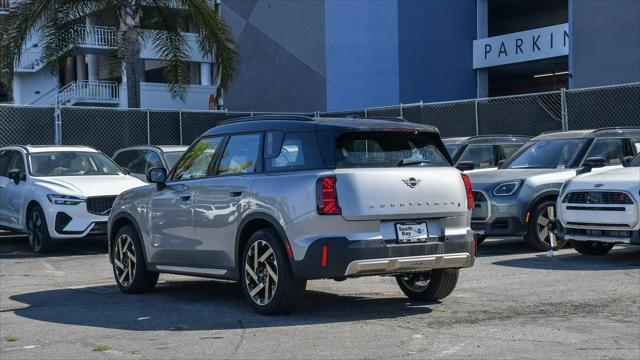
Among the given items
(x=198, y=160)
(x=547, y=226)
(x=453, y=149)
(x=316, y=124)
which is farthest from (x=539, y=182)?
(x=316, y=124)

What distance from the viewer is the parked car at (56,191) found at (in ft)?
47.7

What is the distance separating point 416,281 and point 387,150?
63.6 inches

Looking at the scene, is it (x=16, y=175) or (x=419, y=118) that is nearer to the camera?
(x=16, y=175)

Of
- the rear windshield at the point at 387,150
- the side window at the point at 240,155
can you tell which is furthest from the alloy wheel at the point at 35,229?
the rear windshield at the point at 387,150

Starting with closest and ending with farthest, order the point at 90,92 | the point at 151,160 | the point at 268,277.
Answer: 1. the point at 268,277
2. the point at 151,160
3. the point at 90,92

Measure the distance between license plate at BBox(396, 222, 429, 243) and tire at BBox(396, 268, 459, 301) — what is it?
84 centimetres

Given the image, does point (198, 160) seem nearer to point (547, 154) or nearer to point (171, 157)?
point (547, 154)

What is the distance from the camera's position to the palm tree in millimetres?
22031

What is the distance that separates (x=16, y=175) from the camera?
1541 centimetres

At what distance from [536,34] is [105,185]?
2291 centimetres

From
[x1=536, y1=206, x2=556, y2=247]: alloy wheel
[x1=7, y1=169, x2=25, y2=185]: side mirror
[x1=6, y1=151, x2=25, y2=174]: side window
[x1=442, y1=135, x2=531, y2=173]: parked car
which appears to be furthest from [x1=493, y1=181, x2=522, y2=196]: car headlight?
[x1=6, y1=151, x2=25, y2=174]: side window

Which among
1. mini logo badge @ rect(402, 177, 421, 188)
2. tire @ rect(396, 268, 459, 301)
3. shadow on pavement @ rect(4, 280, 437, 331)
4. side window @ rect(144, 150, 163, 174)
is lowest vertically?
shadow on pavement @ rect(4, 280, 437, 331)

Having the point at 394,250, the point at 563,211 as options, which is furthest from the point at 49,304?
the point at 563,211

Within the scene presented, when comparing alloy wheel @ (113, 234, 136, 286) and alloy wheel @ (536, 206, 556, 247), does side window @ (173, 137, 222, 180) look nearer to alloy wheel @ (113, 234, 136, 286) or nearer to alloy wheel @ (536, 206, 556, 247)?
alloy wheel @ (113, 234, 136, 286)
